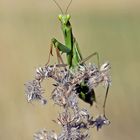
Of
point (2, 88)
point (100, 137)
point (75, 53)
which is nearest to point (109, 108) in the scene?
point (100, 137)

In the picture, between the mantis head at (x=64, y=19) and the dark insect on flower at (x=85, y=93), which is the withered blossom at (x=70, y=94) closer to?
the dark insect on flower at (x=85, y=93)

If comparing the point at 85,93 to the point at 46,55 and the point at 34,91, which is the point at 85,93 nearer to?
the point at 34,91

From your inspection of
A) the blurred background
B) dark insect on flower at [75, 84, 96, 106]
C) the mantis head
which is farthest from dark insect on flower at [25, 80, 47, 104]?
the mantis head

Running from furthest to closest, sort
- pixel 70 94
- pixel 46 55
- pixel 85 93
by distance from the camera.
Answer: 1. pixel 46 55
2. pixel 85 93
3. pixel 70 94

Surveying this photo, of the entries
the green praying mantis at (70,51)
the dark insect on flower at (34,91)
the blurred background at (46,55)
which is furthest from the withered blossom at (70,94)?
the blurred background at (46,55)

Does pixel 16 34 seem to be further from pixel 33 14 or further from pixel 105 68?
pixel 105 68

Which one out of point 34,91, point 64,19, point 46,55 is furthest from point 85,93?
point 46,55
